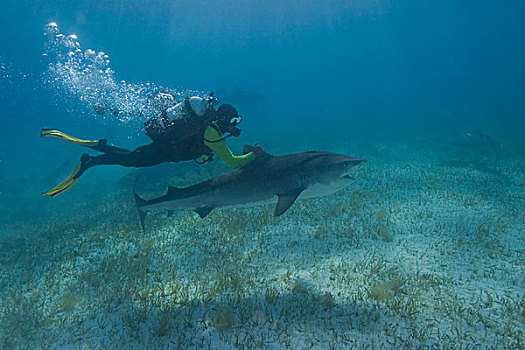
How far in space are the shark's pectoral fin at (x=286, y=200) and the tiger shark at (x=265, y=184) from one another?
2 centimetres

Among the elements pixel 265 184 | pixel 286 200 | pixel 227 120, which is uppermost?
pixel 227 120

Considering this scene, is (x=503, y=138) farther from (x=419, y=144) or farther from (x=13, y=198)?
(x=13, y=198)

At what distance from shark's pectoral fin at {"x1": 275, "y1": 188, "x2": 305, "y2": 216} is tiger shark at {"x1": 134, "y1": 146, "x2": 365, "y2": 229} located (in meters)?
0.02

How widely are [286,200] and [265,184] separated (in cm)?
56

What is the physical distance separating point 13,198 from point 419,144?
36520mm

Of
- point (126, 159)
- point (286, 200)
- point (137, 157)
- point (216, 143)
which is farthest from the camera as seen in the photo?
point (126, 159)

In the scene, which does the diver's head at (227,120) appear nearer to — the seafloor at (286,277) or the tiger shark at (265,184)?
the tiger shark at (265,184)

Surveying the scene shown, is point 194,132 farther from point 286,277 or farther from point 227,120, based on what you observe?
point 286,277

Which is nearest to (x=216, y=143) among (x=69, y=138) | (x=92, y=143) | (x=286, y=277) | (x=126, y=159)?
(x=126, y=159)

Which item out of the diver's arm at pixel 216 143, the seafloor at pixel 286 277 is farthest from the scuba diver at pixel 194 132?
the seafloor at pixel 286 277

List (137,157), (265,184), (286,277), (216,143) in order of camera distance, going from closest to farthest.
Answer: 1. (216,143)
2. (265,184)
3. (286,277)
4. (137,157)

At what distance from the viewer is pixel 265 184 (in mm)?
5113

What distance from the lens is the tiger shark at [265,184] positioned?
5000 mm

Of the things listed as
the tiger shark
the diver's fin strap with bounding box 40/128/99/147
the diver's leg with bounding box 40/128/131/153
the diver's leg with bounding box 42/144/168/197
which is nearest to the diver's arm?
the tiger shark
